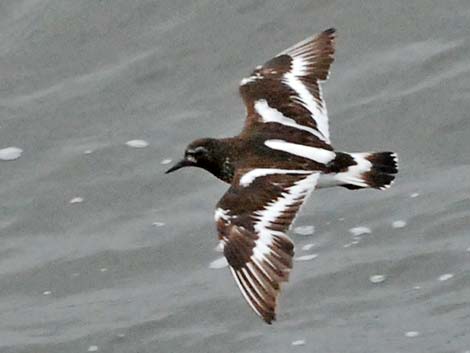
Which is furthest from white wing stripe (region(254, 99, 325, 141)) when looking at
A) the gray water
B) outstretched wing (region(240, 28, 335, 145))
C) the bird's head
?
the gray water

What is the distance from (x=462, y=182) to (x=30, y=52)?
8.76 ft

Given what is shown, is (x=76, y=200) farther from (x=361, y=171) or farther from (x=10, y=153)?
(x=361, y=171)

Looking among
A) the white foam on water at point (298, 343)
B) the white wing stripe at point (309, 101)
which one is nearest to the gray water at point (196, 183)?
the white foam on water at point (298, 343)

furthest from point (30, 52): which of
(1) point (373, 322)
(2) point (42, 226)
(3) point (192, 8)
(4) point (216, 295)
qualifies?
(1) point (373, 322)

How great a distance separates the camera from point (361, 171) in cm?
566

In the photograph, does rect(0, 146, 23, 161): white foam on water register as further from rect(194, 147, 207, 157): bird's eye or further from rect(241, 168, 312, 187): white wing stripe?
rect(241, 168, 312, 187): white wing stripe

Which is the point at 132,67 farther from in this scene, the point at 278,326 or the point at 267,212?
the point at 267,212

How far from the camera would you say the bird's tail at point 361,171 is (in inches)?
220

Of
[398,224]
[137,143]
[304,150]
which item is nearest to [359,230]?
[398,224]

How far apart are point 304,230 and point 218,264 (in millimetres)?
423

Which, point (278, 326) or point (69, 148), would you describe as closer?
point (278, 326)

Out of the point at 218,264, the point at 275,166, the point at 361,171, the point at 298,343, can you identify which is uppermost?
the point at 275,166

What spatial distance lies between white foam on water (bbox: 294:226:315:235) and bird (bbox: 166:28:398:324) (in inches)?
26.3

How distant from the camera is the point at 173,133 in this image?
7.35 metres
